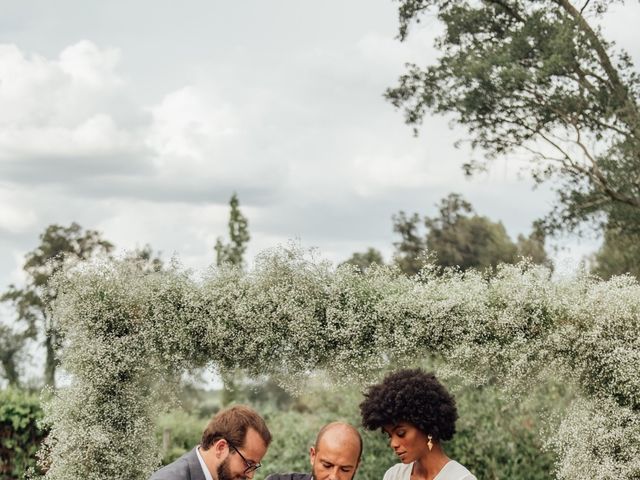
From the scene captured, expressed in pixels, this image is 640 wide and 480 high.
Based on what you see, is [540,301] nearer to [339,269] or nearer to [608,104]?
[339,269]

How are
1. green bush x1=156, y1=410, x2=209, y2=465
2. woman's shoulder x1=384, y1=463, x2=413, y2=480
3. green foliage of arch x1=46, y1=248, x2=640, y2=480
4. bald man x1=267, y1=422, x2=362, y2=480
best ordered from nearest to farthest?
1. bald man x1=267, y1=422, x2=362, y2=480
2. woman's shoulder x1=384, y1=463, x2=413, y2=480
3. green foliage of arch x1=46, y1=248, x2=640, y2=480
4. green bush x1=156, y1=410, x2=209, y2=465

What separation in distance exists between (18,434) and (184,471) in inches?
317

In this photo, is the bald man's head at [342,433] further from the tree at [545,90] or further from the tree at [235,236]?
the tree at [235,236]

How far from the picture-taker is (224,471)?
13.6 feet

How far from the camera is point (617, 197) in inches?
629

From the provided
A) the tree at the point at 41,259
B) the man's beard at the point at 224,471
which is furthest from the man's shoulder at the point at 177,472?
the tree at the point at 41,259

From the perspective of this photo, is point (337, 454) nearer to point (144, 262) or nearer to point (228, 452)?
point (228, 452)

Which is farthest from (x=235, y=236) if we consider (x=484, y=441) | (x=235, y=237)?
(x=484, y=441)

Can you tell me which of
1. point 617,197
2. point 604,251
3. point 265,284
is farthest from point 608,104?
point 604,251

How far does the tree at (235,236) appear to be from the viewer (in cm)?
3769

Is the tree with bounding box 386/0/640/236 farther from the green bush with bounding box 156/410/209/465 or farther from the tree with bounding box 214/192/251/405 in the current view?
the tree with bounding box 214/192/251/405

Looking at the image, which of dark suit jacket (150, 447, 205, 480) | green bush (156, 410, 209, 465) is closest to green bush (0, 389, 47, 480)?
green bush (156, 410, 209, 465)

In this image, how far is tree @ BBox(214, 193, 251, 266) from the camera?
124 feet

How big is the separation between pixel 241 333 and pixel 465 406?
16.9ft
